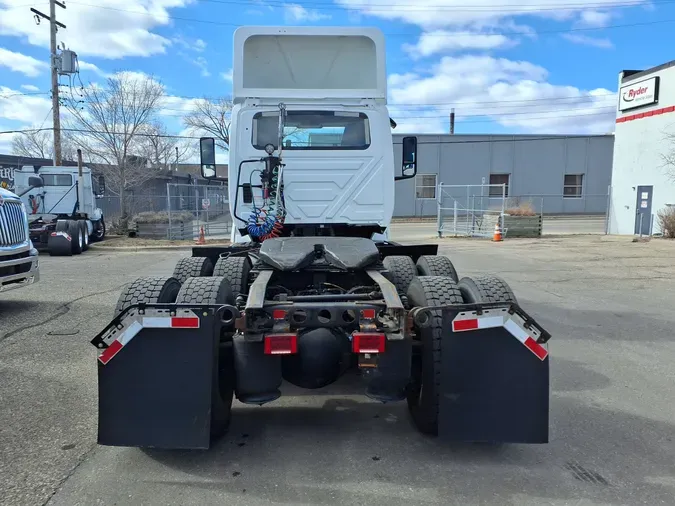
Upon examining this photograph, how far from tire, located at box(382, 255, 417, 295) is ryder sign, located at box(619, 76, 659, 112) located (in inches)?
797

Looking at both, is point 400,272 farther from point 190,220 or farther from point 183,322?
point 190,220

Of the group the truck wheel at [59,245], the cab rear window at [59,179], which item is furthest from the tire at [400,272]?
the cab rear window at [59,179]

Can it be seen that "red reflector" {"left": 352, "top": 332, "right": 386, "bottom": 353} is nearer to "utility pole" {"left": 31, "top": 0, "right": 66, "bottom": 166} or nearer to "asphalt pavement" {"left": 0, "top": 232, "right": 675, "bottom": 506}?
"asphalt pavement" {"left": 0, "top": 232, "right": 675, "bottom": 506}

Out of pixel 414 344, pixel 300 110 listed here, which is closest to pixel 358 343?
pixel 414 344

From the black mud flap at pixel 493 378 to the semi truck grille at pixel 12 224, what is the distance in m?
6.93

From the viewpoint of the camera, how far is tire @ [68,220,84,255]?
16344 millimetres

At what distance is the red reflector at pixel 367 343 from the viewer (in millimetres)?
3143

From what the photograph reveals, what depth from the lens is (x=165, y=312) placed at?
124 inches

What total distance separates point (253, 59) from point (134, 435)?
4625 millimetres

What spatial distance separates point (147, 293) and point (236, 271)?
1.04 m

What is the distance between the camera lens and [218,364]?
3.36 metres

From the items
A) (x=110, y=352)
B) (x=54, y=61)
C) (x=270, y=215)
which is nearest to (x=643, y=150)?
(x=270, y=215)

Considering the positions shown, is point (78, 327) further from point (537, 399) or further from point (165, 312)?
point (537, 399)

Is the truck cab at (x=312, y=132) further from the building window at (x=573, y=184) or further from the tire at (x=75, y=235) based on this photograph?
the building window at (x=573, y=184)
